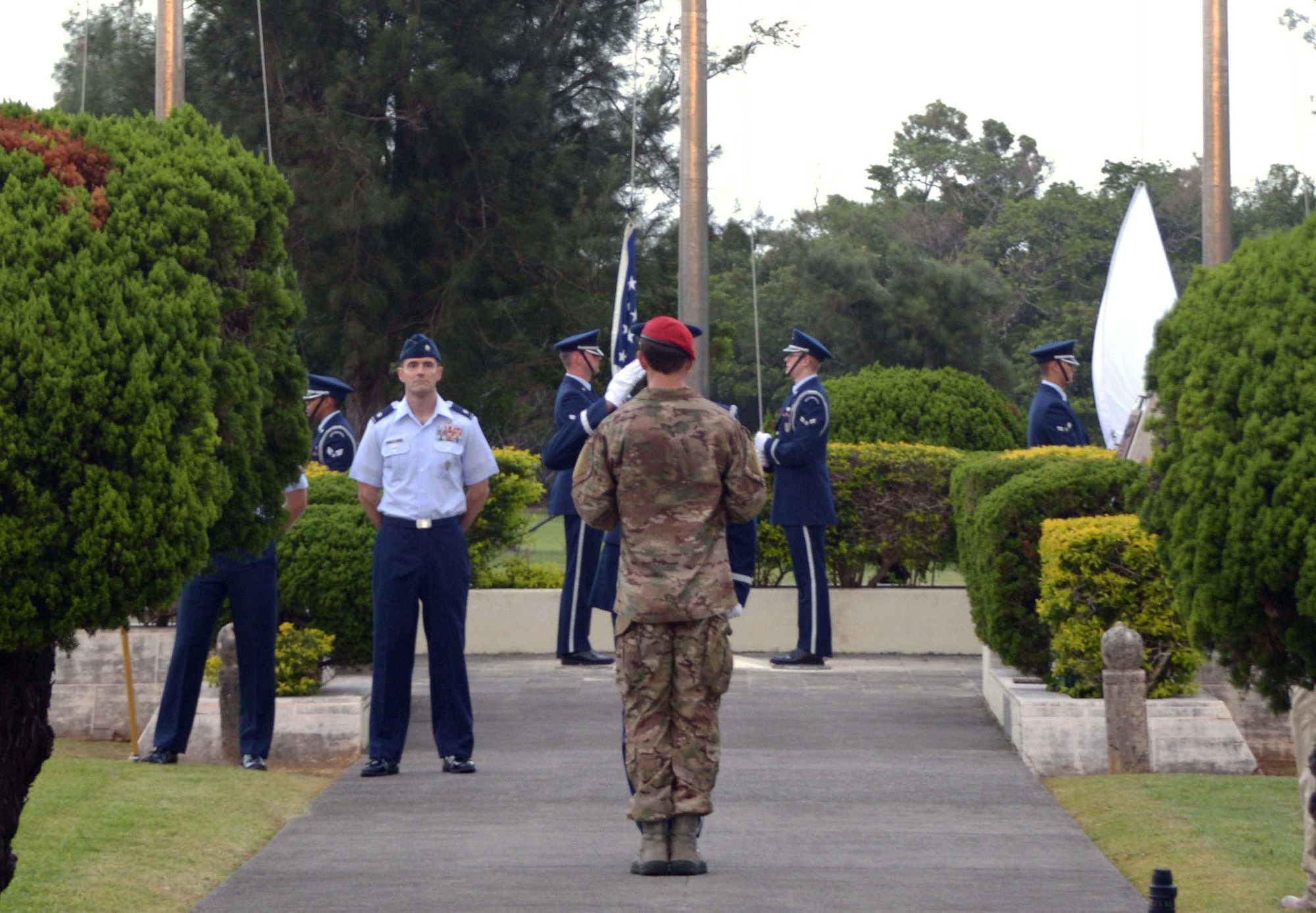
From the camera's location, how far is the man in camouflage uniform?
6402 mm

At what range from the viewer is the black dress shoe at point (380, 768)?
8438 millimetres

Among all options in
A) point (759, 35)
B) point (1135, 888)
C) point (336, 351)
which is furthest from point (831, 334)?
point (1135, 888)

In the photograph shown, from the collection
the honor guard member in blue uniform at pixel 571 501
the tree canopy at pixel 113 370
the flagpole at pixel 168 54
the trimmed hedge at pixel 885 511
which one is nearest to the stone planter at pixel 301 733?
the honor guard member in blue uniform at pixel 571 501

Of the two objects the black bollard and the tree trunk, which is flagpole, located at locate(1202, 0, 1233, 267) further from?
the tree trunk

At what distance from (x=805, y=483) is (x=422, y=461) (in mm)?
4254

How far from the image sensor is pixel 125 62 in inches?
1001

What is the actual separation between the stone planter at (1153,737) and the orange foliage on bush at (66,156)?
532cm

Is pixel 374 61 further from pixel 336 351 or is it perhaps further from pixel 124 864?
pixel 124 864

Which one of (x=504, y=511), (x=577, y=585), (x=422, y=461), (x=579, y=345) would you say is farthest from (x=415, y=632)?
→ (x=504, y=511)

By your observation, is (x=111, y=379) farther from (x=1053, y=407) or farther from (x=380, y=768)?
(x=1053, y=407)

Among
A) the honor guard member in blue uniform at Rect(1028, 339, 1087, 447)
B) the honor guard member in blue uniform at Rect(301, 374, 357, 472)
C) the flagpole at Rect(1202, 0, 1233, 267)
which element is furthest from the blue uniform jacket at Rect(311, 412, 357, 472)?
the flagpole at Rect(1202, 0, 1233, 267)

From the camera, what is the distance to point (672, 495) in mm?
6457

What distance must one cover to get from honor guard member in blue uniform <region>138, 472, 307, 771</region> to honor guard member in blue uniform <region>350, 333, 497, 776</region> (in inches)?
17.2

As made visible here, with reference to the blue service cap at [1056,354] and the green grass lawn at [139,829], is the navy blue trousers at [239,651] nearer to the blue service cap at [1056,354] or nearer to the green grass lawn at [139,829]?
the green grass lawn at [139,829]
